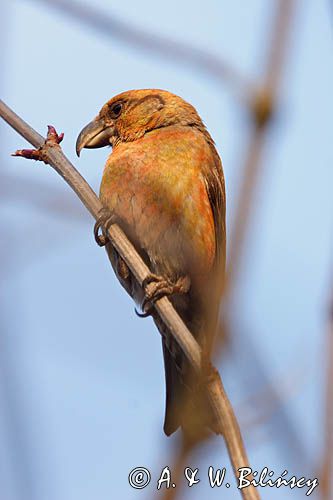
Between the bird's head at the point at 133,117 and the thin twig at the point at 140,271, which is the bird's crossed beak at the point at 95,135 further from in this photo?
the thin twig at the point at 140,271

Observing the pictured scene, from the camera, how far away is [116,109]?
4.81 m

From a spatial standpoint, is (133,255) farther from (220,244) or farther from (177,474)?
(177,474)

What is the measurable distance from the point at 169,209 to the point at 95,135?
1.01 metres

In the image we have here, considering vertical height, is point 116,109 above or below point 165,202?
A: above

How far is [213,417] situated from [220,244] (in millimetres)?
2368

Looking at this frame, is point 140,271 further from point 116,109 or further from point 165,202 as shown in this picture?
point 116,109

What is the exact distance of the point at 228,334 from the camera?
1459mm

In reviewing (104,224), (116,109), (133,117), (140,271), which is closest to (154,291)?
(104,224)

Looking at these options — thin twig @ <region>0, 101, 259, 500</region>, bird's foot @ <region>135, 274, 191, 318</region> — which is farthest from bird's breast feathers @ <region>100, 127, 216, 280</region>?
thin twig @ <region>0, 101, 259, 500</region>

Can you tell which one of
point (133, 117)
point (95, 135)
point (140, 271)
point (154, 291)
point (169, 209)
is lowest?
point (154, 291)

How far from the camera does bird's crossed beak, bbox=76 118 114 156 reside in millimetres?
4727

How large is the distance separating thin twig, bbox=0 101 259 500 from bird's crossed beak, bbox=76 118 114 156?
4.98 feet

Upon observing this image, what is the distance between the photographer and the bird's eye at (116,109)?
4.79 m

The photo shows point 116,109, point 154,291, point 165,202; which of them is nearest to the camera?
point 154,291
